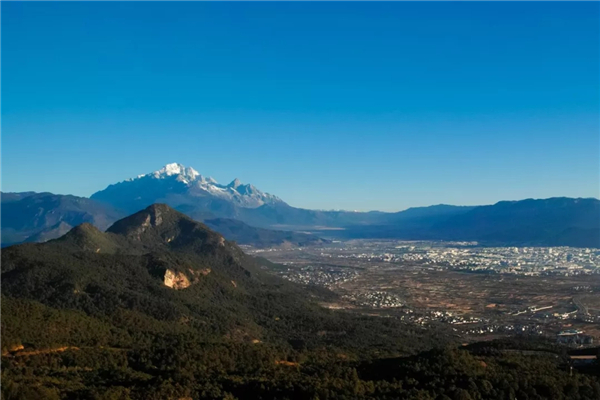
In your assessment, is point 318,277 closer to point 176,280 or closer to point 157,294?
point 176,280

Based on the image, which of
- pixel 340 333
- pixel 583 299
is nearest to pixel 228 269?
pixel 340 333

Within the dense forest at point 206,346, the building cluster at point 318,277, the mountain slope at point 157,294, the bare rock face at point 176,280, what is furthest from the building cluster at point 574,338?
the building cluster at point 318,277

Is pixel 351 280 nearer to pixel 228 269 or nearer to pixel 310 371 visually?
pixel 228 269

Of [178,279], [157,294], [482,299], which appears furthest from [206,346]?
[482,299]

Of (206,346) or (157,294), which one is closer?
(206,346)

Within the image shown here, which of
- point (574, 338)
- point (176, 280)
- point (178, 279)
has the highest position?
point (178, 279)

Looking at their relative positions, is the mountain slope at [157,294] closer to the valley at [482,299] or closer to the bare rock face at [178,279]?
the bare rock face at [178,279]

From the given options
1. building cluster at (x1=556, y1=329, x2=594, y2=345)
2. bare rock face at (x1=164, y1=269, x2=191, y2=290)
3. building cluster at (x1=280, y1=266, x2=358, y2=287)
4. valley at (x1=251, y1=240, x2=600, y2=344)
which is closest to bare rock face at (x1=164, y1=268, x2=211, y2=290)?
bare rock face at (x1=164, y1=269, x2=191, y2=290)
